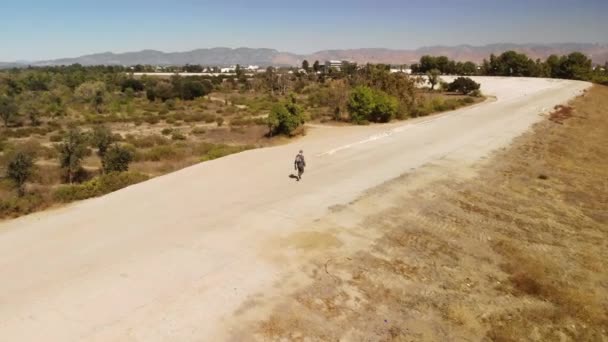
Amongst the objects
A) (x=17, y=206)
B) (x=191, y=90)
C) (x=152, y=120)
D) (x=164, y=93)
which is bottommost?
(x=17, y=206)

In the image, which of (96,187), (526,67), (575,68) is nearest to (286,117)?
(96,187)

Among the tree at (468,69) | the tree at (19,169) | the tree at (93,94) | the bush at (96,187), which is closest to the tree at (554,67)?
the tree at (468,69)

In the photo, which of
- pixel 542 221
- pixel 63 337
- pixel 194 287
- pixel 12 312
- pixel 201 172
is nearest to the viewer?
pixel 63 337

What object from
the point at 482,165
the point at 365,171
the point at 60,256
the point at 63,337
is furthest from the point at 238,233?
the point at 482,165

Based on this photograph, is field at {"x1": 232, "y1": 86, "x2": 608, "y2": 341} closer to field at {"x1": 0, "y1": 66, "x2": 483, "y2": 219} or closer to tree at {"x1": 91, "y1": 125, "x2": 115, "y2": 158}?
field at {"x1": 0, "y1": 66, "x2": 483, "y2": 219}

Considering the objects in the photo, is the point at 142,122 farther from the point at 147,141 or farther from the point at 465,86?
the point at 465,86

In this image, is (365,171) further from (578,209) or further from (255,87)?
(255,87)
